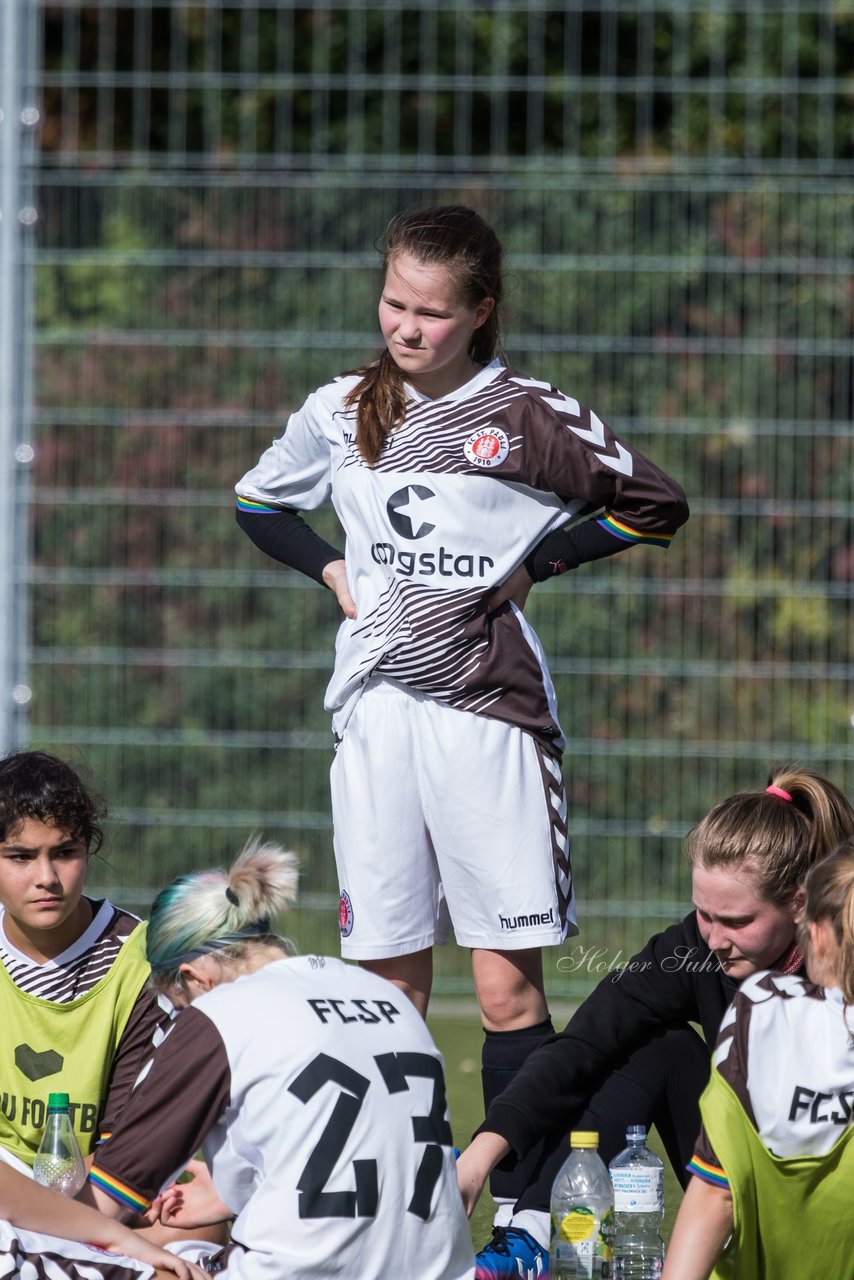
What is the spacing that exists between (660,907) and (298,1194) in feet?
13.0

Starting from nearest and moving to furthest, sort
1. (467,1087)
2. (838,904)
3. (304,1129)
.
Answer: (304,1129)
(838,904)
(467,1087)

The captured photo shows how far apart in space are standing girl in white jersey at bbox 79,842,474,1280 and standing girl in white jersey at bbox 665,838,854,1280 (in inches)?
14.4

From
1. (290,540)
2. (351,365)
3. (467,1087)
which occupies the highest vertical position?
(351,365)

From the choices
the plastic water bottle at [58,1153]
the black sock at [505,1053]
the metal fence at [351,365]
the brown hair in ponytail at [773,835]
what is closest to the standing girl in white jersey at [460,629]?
the black sock at [505,1053]

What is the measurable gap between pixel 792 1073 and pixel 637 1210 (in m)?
0.88

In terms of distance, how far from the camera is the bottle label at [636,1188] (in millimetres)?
3299

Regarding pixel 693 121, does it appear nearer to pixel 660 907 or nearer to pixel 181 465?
pixel 181 465

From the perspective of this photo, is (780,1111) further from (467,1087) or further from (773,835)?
(467,1087)

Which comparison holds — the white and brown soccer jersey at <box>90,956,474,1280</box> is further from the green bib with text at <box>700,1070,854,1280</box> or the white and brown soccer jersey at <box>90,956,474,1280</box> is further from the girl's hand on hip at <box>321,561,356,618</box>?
the girl's hand on hip at <box>321,561,356,618</box>

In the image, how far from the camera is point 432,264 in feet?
11.5

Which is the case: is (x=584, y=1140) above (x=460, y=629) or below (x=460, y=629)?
below

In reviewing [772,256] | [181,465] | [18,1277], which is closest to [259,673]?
[181,465]

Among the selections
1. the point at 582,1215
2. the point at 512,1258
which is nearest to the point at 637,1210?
the point at 582,1215

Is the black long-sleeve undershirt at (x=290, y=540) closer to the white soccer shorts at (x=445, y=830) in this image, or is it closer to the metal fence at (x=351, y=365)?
the white soccer shorts at (x=445, y=830)
